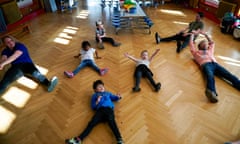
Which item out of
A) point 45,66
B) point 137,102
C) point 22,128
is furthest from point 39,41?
point 137,102

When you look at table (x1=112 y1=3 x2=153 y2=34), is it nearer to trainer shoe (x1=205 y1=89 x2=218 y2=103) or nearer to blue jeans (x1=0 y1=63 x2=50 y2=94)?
blue jeans (x1=0 y1=63 x2=50 y2=94)

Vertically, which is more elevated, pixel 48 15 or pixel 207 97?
pixel 48 15

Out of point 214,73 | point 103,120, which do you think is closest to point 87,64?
point 103,120

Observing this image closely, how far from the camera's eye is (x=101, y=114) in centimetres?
240

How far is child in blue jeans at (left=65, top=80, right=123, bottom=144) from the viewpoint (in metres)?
2.23

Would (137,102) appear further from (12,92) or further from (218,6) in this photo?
(218,6)

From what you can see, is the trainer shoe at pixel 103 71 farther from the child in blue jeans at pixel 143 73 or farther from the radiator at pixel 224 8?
the radiator at pixel 224 8

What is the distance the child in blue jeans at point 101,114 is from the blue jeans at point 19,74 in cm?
105

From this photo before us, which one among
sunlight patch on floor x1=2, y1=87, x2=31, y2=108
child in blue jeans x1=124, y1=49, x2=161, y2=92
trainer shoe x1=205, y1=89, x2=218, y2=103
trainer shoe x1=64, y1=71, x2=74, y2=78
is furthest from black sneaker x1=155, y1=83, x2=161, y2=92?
sunlight patch on floor x1=2, y1=87, x2=31, y2=108

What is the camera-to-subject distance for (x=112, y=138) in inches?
90.7

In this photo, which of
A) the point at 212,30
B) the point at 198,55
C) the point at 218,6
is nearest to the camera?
the point at 198,55

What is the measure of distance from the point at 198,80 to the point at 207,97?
450 millimetres

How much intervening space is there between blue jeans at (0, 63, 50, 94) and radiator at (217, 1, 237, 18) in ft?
17.0

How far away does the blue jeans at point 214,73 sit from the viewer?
2.99m
